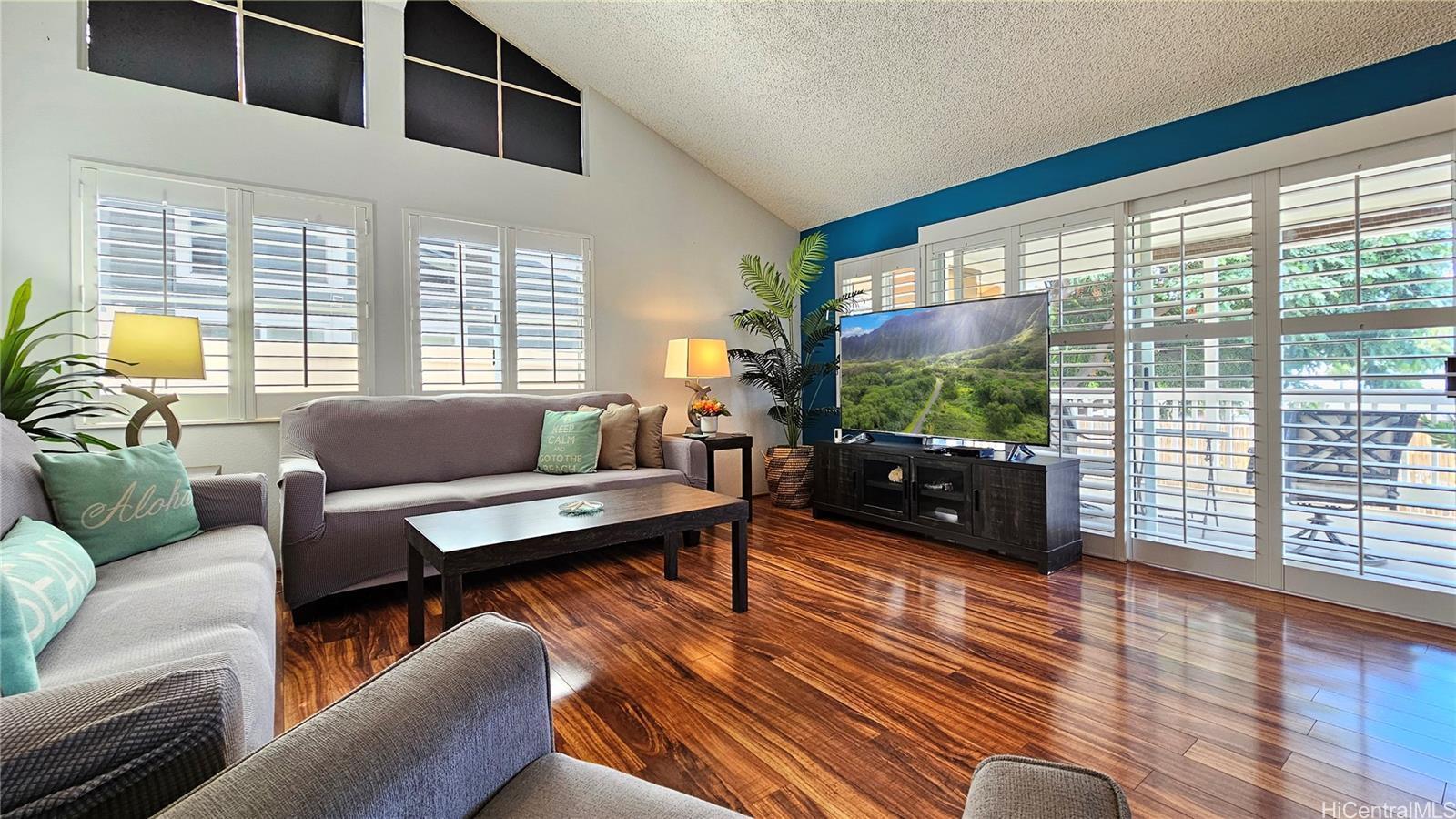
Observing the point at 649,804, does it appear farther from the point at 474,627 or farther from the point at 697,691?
the point at 697,691

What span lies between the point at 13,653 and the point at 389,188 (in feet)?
11.0

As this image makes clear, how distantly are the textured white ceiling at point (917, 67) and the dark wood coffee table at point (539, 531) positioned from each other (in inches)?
98.5

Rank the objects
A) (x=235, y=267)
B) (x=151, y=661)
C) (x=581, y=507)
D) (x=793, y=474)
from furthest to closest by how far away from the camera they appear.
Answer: (x=793, y=474) < (x=235, y=267) < (x=581, y=507) < (x=151, y=661)

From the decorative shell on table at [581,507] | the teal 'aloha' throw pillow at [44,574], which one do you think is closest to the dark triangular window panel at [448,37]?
the decorative shell on table at [581,507]

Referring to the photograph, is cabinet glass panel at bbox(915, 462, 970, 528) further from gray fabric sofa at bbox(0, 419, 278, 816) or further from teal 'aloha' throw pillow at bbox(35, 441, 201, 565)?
teal 'aloha' throw pillow at bbox(35, 441, 201, 565)

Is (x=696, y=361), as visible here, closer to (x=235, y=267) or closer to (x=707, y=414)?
(x=707, y=414)

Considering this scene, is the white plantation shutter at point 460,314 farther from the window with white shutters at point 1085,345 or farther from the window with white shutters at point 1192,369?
the window with white shutters at point 1192,369

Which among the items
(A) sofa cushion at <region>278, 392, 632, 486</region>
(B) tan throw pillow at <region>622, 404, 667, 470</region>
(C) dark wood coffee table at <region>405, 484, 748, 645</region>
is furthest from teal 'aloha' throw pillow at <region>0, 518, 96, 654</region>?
(B) tan throw pillow at <region>622, 404, 667, 470</region>

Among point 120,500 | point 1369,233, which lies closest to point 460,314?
point 120,500

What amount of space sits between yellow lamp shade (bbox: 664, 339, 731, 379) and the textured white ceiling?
1.47m

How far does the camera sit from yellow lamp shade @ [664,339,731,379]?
4.33 meters

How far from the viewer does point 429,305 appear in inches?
149

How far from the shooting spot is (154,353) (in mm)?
2600

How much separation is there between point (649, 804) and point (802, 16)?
3543mm
